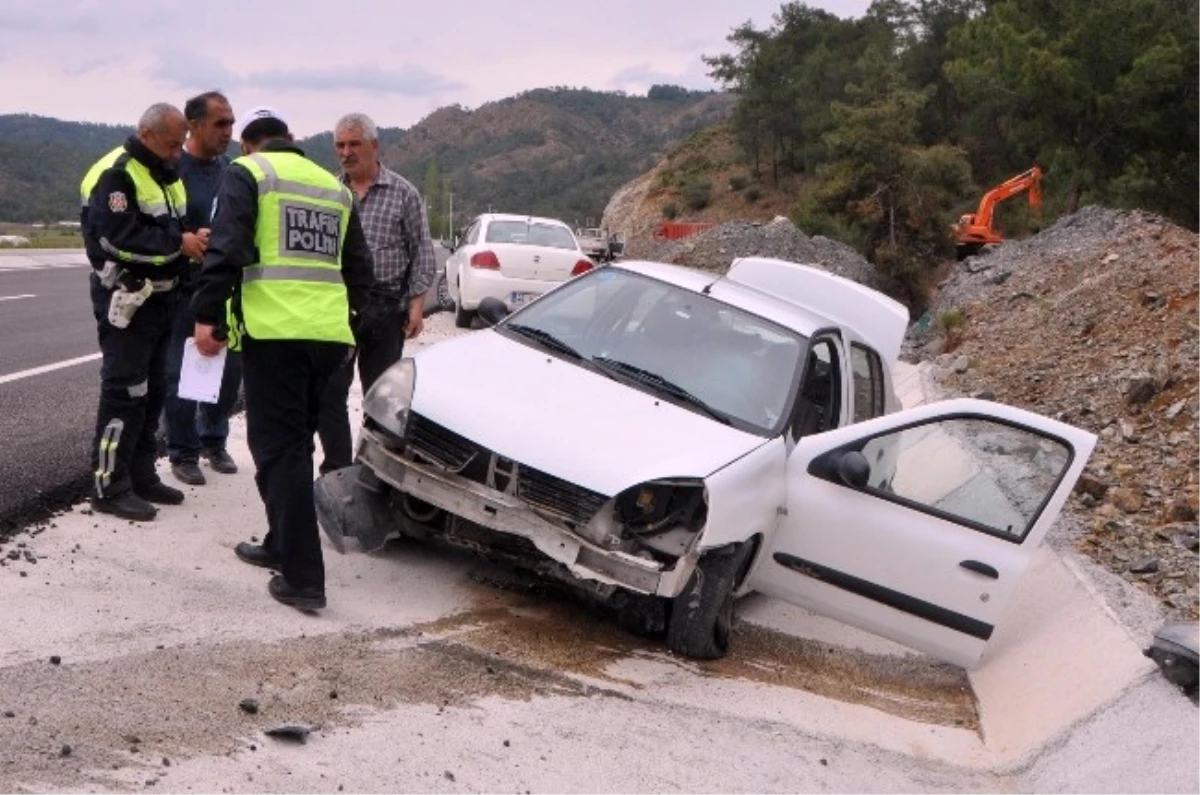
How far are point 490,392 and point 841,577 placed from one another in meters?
1.78

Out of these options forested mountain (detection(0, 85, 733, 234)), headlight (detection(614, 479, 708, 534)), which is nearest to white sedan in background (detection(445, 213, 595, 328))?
headlight (detection(614, 479, 708, 534))

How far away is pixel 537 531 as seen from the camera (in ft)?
19.2

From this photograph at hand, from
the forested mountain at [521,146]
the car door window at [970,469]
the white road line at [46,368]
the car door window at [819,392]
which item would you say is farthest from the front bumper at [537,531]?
the forested mountain at [521,146]

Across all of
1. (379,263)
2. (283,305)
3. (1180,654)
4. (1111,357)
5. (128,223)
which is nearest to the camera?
(1180,654)

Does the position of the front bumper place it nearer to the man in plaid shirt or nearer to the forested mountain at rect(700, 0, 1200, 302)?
the man in plaid shirt

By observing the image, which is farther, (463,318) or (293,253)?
(463,318)

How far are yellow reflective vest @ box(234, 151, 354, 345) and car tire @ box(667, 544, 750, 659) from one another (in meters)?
1.81

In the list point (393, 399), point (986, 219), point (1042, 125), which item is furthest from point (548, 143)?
point (393, 399)

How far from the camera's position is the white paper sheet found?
6.43 m

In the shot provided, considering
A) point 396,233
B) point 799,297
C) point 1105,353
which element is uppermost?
point 396,233

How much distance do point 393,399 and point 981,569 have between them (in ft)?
8.88

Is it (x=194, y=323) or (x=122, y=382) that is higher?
(x=194, y=323)

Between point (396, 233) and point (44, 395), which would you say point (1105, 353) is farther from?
point (44, 395)

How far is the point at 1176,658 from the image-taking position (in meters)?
5.36
